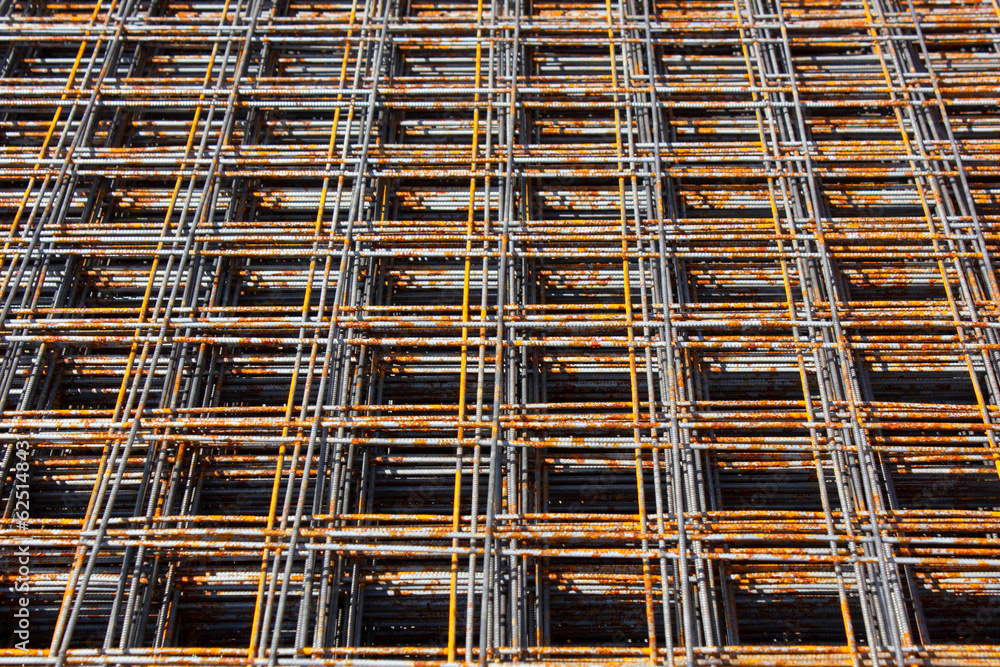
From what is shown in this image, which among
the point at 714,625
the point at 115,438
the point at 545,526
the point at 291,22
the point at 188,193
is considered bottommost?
the point at 714,625

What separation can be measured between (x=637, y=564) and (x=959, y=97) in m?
6.58

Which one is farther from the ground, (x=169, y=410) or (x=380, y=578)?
(x=169, y=410)

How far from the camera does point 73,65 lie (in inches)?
303

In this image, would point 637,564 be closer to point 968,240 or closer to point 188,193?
point 968,240

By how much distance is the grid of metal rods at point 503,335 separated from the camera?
16.7 feet

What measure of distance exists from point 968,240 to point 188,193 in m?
8.13

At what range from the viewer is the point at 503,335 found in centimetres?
573

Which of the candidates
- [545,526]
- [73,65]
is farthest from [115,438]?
[73,65]

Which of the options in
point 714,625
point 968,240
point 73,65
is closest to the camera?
point 714,625

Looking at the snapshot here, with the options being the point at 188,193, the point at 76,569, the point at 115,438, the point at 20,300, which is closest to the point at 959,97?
the point at 188,193

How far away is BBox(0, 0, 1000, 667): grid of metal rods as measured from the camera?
509 cm

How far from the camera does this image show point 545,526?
5.16m

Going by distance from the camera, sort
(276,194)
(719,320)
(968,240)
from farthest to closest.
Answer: (276,194) < (968,240) < (719,320)

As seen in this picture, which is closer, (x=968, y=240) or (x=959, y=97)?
(x=968, y=240)
